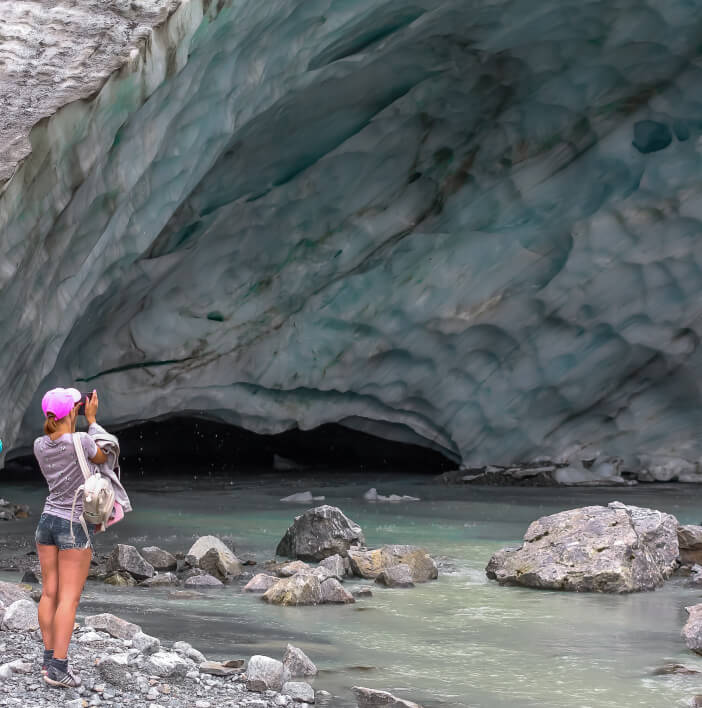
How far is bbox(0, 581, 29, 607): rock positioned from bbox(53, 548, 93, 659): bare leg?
106 cm

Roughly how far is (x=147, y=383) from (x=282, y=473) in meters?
3.14

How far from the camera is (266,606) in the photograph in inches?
198

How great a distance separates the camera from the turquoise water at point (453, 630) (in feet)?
12.0

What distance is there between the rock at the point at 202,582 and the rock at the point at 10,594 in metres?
1.08

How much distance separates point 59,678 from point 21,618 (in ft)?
2.49

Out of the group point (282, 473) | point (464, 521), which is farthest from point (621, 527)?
point (282, 473)

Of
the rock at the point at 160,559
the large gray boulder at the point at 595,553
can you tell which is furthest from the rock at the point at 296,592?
the large gray boulder at the point at 595,553

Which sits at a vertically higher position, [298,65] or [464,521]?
[298,65]

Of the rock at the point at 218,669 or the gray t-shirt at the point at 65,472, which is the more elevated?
the gray t-shirt at the point at 65,472

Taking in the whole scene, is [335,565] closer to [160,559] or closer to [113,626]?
[160,559]

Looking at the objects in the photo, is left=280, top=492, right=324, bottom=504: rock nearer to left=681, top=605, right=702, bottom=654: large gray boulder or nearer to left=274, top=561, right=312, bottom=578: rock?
left=274, top=561, right=312, bottom=578: rock

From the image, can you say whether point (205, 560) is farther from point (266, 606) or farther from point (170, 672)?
point (170, 672)

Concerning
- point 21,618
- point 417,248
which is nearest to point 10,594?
point 21,618

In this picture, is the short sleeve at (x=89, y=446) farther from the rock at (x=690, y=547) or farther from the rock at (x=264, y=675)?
the rock at (x=690, y=547)
